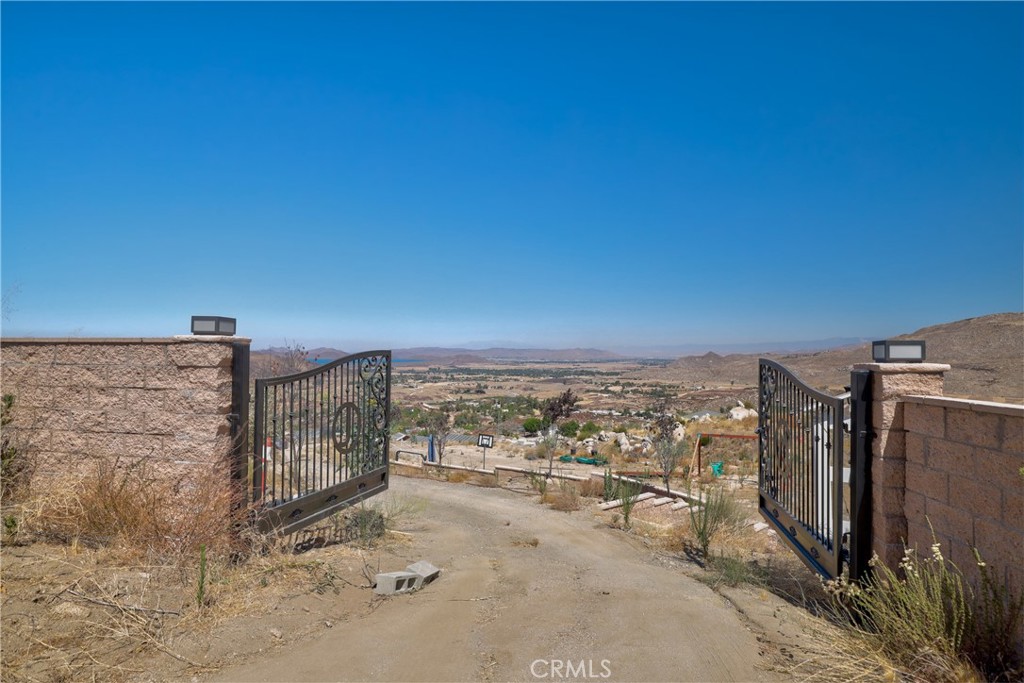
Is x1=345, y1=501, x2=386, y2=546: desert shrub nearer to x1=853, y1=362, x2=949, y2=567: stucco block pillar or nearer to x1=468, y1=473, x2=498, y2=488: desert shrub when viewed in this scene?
x1=853, y1=362, x2=949, y2=567: stucco block pillar

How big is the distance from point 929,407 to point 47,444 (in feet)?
26.7

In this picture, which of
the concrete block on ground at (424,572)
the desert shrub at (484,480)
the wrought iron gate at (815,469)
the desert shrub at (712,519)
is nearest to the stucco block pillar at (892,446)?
the wrought iron gate at (815,469)

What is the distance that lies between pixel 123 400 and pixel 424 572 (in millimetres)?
3474

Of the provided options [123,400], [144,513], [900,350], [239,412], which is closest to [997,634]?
[900,350]

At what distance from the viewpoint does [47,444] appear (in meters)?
6.31

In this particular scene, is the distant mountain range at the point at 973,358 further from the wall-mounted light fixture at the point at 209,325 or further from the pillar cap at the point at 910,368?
the wall-mounted light fixture at the point at 209,325

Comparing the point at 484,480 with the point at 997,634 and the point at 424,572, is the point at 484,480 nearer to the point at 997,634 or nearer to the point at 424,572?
the point at 424,572

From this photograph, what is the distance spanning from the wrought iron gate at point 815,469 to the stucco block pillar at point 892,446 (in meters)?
0.11

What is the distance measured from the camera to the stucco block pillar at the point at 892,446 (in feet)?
15.3

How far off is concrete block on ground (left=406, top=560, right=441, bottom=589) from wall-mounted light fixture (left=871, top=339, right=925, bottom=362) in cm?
433

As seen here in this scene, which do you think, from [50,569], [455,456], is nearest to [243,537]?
[50,569]

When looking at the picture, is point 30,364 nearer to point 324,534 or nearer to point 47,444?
point 47,444

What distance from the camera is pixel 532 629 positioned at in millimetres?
4605

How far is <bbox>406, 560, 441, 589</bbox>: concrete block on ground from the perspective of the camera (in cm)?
558
